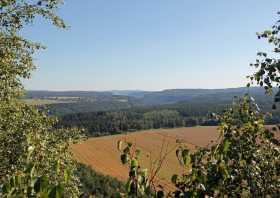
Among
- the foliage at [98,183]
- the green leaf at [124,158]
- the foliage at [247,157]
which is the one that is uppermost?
the green leaf at [124,158]

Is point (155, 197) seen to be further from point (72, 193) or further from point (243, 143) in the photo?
point (72, 193)

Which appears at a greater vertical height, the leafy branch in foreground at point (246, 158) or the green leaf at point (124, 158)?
the green leaf at point (124, 158)

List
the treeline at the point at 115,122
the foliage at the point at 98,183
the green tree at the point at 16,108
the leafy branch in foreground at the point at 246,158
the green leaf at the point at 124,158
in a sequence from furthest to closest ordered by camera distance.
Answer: the treeline at the point at 115,122
the foliage at the point at 98,183
the green tree at the point at 16,108
the leafy branch in foreground at the point at 246,158
the green leaf at the point at 124,158

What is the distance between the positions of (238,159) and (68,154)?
9992 mm

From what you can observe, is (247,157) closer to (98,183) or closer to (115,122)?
(98,183)

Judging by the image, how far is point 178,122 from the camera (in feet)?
585

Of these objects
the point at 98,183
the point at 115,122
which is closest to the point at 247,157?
the point at 98,183

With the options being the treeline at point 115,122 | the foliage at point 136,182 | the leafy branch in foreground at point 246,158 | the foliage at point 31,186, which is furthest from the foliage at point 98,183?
the treeline at point 115,122

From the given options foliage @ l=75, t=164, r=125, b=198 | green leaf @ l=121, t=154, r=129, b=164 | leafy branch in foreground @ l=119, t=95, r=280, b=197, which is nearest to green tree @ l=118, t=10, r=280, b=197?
leafy branch in foreground @ l=119, t=95, r=280, b=197

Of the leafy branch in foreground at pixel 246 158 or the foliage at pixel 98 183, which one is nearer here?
the leafy branch in foreground at pixel 246 158

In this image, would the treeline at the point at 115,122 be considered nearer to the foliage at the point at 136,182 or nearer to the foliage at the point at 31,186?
the foliage at the point at 136,182

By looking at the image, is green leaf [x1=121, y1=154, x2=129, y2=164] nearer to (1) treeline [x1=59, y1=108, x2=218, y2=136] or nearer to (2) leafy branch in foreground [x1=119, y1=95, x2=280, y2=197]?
(2) leafy branch in foreground [x1=119, y1=95, x2=280, y2=197]

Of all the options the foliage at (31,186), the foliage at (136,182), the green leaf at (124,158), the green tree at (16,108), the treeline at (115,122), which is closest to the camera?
the foliage at (31,186)

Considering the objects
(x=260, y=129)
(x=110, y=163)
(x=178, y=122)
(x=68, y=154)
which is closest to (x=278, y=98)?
(x=260, y=129)
